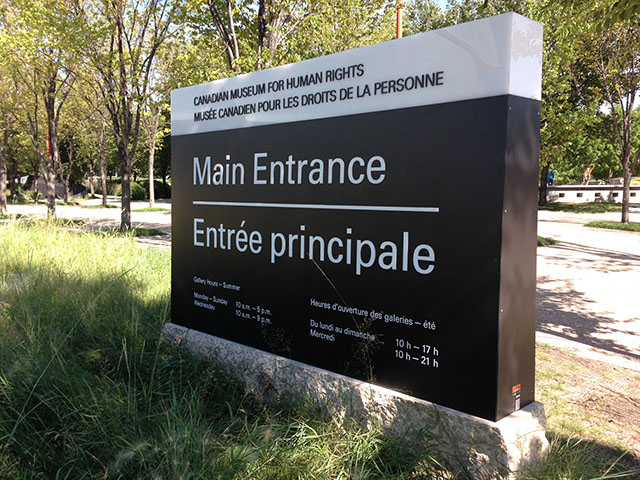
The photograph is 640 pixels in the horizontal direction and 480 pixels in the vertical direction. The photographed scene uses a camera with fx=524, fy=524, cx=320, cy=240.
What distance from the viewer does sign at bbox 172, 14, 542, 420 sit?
2770 mm

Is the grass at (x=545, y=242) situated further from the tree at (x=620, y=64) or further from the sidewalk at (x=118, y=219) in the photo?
the sidewalk at (x=118, y=219)

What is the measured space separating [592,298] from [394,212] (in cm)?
666

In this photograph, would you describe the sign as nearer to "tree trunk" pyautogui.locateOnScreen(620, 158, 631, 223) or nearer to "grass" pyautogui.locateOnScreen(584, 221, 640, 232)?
"grass" pyautogui.locateOnScreen(584, 221, 640, 232)

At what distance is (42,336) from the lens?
3.99 metres

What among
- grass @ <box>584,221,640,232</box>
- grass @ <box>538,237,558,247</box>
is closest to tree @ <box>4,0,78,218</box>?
grass @ <box>538,237,558,247</box>

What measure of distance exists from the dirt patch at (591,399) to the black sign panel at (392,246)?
86 cm

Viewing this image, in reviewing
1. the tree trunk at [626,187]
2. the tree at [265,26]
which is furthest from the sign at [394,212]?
the tree trunk at [626,187]

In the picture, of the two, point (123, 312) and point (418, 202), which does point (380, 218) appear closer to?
point (418, 202)

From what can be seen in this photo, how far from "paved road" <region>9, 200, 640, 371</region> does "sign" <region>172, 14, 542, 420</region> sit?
10.3 ft

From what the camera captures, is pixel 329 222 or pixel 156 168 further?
pixel 156 168

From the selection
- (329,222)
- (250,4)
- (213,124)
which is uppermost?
(250,4)

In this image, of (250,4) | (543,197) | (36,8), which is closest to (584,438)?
(250,4)

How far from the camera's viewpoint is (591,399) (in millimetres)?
4105

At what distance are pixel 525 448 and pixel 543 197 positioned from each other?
3532 cm
